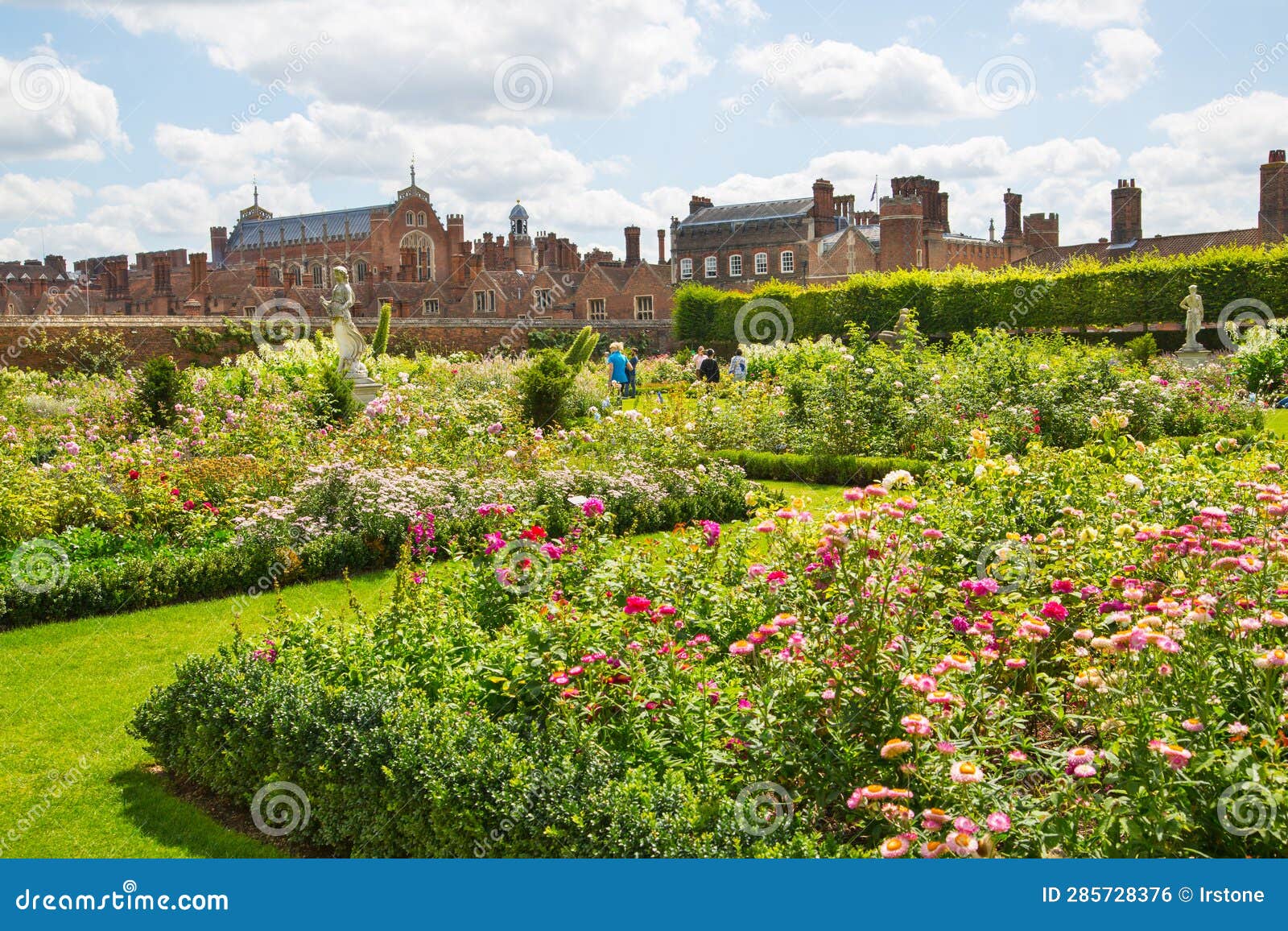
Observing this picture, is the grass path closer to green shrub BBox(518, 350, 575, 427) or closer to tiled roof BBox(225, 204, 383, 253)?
green shrub BBox(518, 350, 575, 427)

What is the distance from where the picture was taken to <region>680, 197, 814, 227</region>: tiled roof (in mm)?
49281

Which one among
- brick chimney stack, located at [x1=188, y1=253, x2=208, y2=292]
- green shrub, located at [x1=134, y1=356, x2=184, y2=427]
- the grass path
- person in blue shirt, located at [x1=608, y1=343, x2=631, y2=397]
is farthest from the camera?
brick chimney stack, located at [x1=188, y1=253, x2=208, y2=292]

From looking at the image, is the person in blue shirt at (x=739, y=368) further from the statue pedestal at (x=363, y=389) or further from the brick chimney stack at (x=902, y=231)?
Result: the brick chimney stack at (x=902, y=231)

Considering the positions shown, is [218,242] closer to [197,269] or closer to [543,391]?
[197,269]

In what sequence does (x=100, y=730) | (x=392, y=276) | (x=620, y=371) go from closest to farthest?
(x=100, y=730), (x=620, y=371), (x=392, y=276)

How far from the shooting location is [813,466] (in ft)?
41.4

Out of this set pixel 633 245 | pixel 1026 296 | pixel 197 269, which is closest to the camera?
pixel 1026 296

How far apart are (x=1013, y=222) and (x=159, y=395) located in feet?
148

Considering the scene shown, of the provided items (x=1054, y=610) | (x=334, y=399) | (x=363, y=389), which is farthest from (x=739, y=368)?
(x=1054, y=610)

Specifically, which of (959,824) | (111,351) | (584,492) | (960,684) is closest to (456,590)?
(960,684)

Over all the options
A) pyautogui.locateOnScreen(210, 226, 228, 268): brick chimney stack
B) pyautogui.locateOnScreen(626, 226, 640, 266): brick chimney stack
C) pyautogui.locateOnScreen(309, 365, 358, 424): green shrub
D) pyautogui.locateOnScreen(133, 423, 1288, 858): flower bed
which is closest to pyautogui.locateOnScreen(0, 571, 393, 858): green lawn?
pyautogui.locateOnScreen(133, 423, 1288, 858): flower bed

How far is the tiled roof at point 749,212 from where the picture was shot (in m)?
49.3

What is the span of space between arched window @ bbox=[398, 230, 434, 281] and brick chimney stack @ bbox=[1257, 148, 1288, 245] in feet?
130

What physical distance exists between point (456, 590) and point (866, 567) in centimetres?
254
